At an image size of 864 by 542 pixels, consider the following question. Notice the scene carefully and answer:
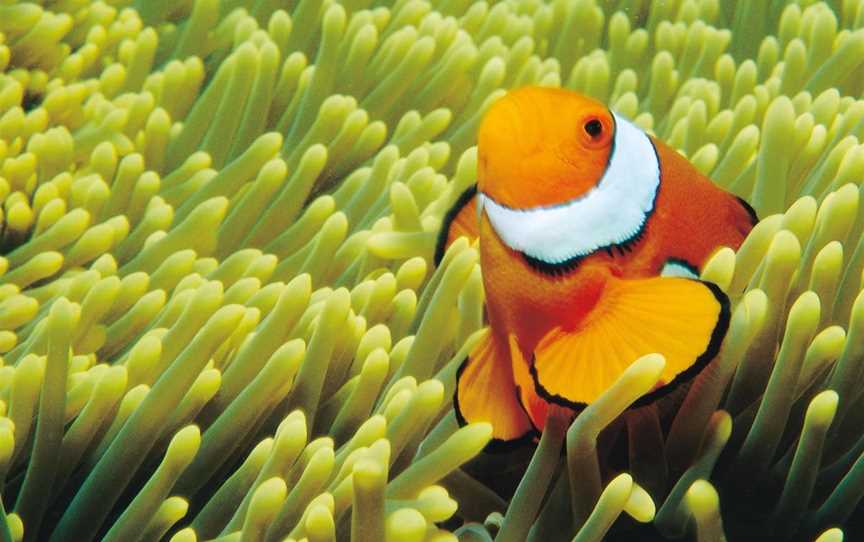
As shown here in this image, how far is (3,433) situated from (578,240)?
21.2 inches

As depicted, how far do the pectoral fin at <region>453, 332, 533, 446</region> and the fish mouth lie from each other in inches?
5.2

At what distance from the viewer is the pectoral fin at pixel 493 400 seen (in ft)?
2.90

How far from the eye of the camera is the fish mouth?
2.68 ft

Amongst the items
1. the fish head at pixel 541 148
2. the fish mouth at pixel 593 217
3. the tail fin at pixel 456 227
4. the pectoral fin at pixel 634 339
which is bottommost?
the tail fin at pixel 456 227

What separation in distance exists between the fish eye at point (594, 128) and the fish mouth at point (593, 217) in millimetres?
24

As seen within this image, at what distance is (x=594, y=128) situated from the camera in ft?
2.69

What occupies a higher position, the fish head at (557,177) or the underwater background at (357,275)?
the fish head at (557,177)

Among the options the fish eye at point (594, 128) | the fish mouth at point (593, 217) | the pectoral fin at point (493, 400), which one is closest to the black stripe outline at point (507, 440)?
the pectoral fin at point (493, 400)

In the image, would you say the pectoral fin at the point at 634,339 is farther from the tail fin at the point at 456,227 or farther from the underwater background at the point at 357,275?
the tail fin at the point at 456,227

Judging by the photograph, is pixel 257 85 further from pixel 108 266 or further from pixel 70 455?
pixel 70 455

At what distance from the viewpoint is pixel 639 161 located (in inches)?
33.8

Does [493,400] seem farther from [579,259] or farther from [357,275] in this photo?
[357,275]

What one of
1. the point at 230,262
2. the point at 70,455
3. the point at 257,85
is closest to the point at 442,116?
the point at 257,85

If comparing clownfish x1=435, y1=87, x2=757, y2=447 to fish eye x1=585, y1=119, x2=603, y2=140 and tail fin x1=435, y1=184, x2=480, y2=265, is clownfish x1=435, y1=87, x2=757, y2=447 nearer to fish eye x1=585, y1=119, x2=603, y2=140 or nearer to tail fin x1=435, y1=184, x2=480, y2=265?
fish eye x1=585, y1=119, x2=603, y2=140
